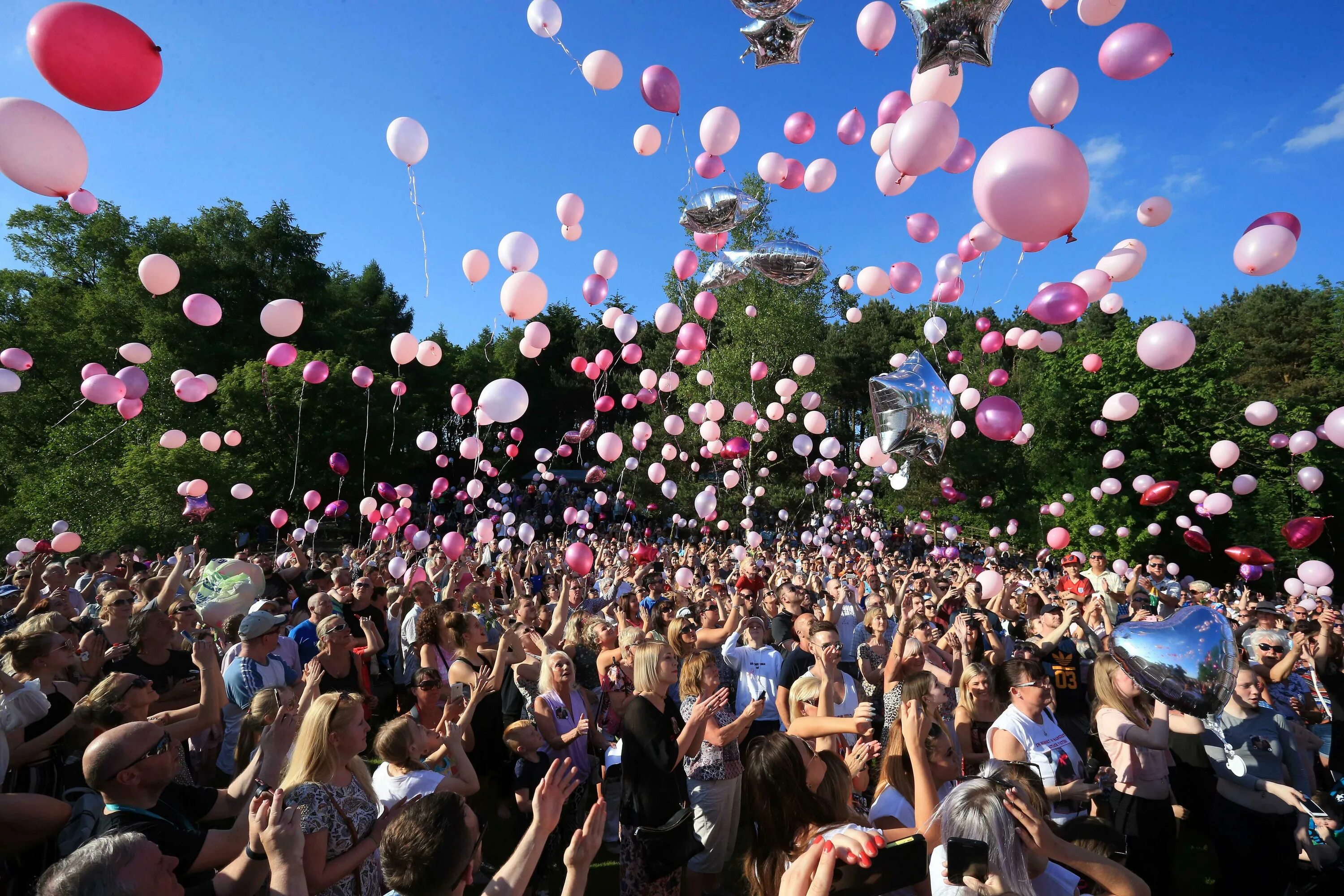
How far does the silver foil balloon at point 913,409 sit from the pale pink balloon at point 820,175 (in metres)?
2.46

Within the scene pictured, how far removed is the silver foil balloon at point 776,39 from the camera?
21.5ft

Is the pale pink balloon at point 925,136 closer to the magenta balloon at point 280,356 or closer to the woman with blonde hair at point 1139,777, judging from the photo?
the woman with blonde hair at point 1139,777

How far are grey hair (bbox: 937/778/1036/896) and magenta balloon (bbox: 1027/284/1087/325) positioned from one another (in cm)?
603

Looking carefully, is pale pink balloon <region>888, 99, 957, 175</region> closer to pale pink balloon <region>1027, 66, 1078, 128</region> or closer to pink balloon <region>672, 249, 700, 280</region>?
pale pink balloon <region>1027, 66, 1078, 128</region>

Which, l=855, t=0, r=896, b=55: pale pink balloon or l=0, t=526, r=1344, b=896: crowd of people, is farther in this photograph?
l=855, t=0, r=896, b=55: pale pink balloon

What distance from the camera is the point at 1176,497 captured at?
22016mm

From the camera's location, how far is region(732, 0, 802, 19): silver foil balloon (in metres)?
6.26

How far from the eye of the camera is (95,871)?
1.58 metres

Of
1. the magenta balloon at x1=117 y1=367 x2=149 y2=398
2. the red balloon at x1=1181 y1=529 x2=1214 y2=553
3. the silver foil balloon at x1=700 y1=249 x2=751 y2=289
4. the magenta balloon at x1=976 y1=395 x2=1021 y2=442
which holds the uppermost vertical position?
the silver foil balloon at x1=700 y1=249 x2=751 y2=289

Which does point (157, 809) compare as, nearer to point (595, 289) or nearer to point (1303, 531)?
point (595, 289)

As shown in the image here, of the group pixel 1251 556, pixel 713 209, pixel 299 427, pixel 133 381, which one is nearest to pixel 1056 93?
pixel 713 209

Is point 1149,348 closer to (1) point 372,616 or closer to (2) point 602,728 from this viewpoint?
(2) point 602,728

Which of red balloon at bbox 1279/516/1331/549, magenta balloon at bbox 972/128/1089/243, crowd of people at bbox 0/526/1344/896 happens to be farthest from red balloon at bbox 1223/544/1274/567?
magenta balloon at bbox 972/128/1089/243

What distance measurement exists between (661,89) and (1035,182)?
487cm
